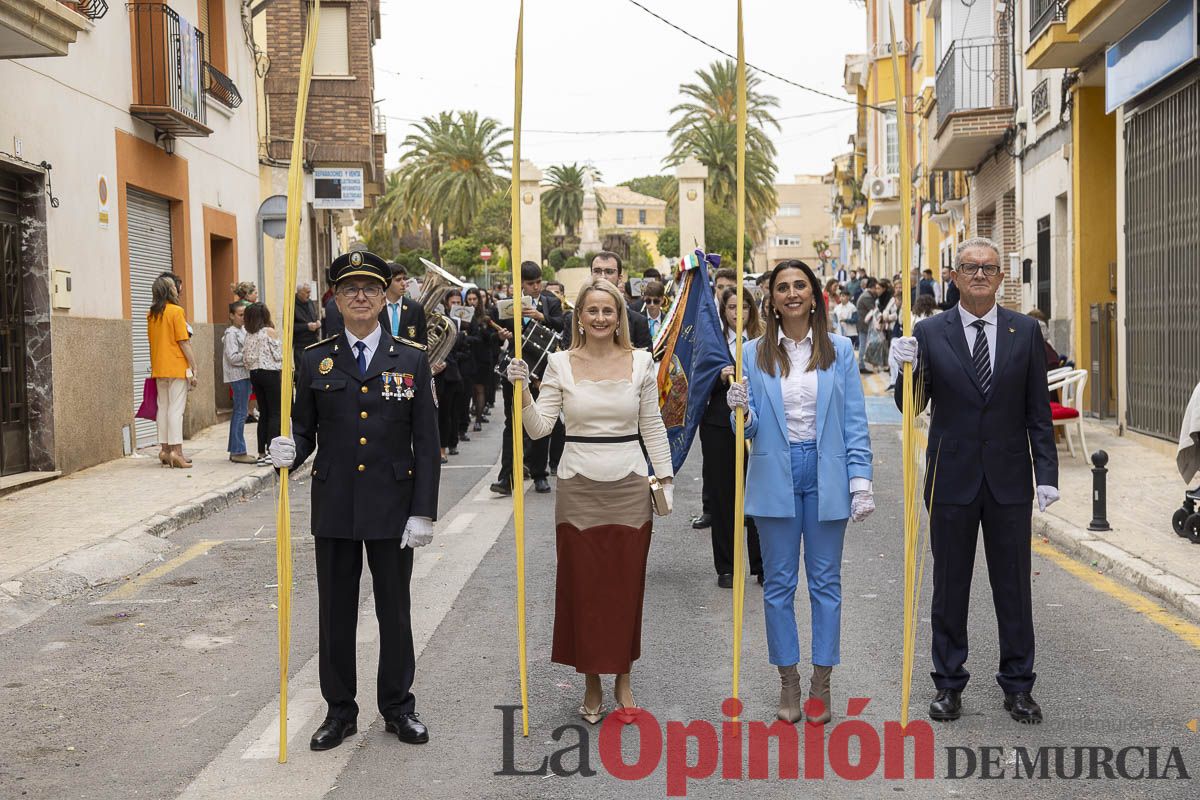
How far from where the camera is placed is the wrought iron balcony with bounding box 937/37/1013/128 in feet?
75.2

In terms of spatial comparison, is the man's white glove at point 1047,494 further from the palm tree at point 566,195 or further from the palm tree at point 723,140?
the palm tree at point 566,195

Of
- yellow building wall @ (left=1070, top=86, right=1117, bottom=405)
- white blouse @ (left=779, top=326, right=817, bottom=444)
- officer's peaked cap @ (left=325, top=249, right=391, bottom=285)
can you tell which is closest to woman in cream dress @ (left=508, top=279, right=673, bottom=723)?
white blouse @ (left=779, top=326, right=817, bottom=444)

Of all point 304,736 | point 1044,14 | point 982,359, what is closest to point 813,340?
point 982,359

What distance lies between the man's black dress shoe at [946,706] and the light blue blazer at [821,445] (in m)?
0.87

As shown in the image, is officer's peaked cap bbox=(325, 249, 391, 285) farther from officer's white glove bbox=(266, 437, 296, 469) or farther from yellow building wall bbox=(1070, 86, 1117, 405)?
yellow building wall bbox=(1070, 86, 1117, 405)

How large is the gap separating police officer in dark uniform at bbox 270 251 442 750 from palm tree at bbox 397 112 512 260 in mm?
51690

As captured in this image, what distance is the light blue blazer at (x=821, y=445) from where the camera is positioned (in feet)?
18.1

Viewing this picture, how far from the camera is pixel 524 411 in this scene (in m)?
5.54

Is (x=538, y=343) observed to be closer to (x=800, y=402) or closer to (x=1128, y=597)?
(x=1128, y=597)

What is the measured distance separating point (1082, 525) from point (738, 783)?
19.8 feet

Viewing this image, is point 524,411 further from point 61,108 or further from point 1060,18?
point 1060,18

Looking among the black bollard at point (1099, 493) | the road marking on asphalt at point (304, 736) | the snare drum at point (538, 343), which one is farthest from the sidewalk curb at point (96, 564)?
the black bollard at point (1099, 493)

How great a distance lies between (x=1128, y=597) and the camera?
7.96 metres

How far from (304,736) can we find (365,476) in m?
1.11
